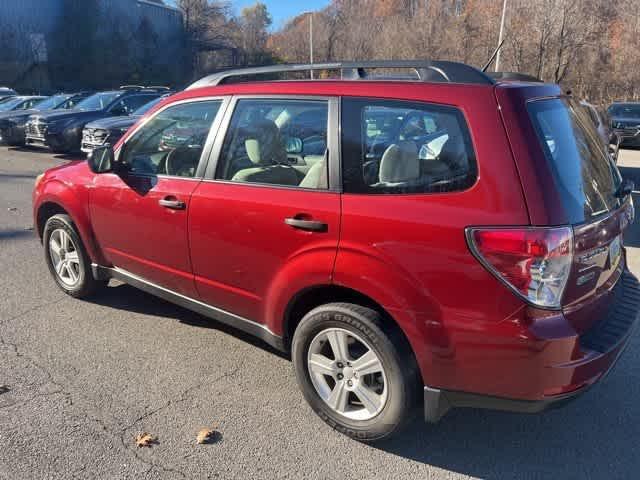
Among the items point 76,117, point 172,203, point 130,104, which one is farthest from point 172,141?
point 130,104

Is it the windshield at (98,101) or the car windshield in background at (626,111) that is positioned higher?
the windshield at (98,101)

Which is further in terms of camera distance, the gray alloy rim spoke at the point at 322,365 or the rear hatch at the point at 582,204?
the gray alloy rim spoke at the point at 322,365

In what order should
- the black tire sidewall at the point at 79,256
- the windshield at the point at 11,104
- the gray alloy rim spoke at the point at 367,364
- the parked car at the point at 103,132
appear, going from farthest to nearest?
1. the windshield at the point at 11,104
2. the parked car at the point at 103,132
3. the black tire sidewall at the point at 79,256
4. the gray alloy rim spoke at the point at 367,364

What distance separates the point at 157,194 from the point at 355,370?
1.80 meters

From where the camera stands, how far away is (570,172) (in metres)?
2.46

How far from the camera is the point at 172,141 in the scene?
152 inches

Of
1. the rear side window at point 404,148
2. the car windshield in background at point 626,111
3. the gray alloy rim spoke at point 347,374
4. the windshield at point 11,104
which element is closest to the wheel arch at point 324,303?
the gray alloy rim spoke at point 347,374

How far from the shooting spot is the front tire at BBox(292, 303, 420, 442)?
102 inches

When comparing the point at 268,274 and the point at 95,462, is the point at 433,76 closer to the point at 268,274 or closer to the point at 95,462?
the point at 268,274

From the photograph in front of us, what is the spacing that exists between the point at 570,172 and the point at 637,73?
103 feet

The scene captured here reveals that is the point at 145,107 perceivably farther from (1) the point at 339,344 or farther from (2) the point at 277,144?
(1) the point at 339,344

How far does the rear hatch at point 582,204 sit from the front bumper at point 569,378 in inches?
3.0

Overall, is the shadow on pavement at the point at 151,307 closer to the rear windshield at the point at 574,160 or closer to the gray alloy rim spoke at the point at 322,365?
the gray alloy rim spoke at the point at 322,365

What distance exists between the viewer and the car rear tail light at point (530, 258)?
221cm
